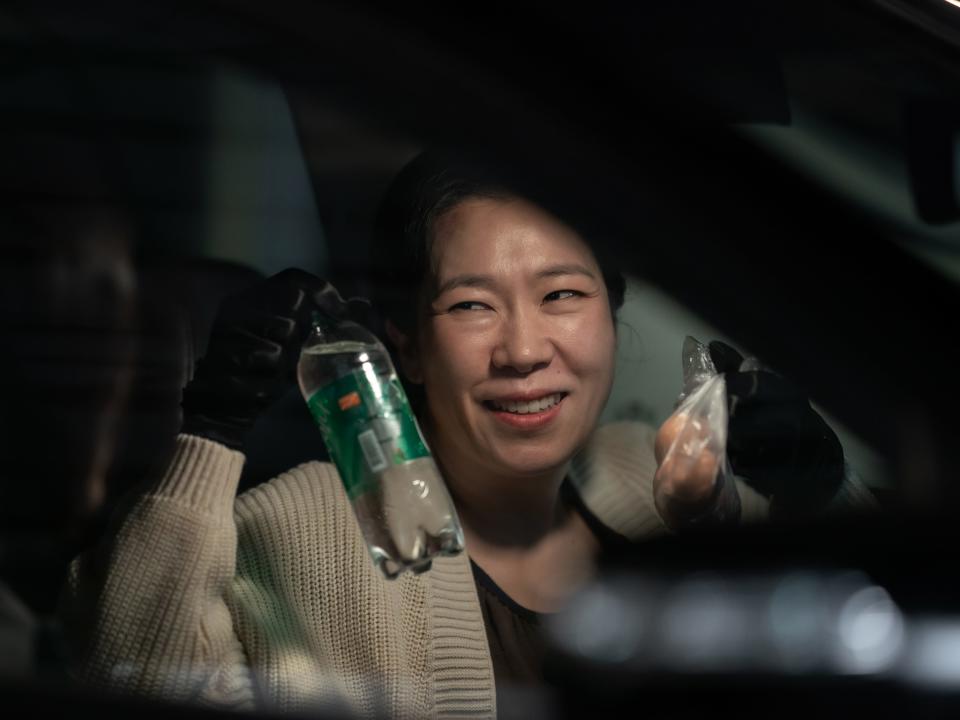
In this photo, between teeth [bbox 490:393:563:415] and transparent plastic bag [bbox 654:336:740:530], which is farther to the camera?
teeth [bbox 490:393:563:415]

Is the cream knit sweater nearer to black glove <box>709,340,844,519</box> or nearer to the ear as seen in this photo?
black glove <box>709,340,844,519</box>

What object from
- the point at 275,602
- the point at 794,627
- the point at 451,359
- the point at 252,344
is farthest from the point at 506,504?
the point at 794,627

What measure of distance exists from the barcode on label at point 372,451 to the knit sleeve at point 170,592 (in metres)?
0.19

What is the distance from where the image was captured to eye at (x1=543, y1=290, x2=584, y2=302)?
6.56 feet

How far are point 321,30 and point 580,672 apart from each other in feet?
2.62

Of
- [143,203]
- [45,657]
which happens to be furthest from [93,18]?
[45,657]

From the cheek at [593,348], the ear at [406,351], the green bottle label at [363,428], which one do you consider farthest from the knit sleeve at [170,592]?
the cheek at [593,348]

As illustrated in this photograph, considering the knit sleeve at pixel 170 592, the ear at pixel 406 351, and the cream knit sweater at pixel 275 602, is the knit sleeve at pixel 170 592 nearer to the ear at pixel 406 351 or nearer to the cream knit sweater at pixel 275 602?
the cream knit sweater at pixel 275 602

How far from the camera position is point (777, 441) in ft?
6.18

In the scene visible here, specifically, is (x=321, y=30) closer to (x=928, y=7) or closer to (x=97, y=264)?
(x=97, y=264)

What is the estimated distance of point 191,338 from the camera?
1929 mm

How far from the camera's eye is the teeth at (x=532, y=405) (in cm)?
209

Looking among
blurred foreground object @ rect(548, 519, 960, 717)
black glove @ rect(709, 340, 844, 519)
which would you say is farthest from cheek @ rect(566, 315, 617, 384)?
blurred foreground object @ rect(548, 519, 960, 717)

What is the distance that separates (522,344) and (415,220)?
0.22 m
